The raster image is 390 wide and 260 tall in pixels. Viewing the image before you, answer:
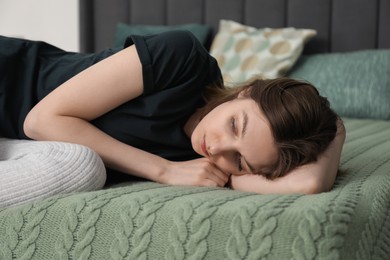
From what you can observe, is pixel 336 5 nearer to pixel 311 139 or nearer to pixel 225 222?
pixel 311 139

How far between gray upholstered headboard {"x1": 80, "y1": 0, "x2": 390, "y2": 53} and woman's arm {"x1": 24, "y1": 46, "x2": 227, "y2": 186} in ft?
6.17

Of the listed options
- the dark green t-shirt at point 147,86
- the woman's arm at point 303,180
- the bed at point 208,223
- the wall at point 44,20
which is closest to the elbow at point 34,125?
the dark green t-shirt at point 147,86

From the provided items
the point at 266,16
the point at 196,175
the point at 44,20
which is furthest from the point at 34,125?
the point at 44,20

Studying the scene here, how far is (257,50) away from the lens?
2.83 m

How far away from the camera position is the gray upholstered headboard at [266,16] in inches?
116

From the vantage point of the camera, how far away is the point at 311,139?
123 centimetres

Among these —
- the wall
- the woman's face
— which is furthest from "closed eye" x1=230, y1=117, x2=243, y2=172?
the wall

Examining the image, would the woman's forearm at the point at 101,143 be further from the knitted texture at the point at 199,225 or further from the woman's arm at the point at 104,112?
the knitted texture at the point at 199,225

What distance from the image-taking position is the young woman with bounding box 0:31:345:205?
1.20m

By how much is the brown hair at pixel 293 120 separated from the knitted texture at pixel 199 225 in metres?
0.12

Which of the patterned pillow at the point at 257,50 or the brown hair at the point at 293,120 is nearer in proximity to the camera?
the brown hair at the point at 293,120

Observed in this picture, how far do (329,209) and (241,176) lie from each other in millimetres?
414

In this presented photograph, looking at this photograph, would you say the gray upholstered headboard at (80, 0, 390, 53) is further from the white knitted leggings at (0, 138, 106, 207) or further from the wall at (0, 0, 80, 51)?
the white knitted leggings at (0, 138, 106, 207)

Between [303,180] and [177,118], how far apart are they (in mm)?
425
